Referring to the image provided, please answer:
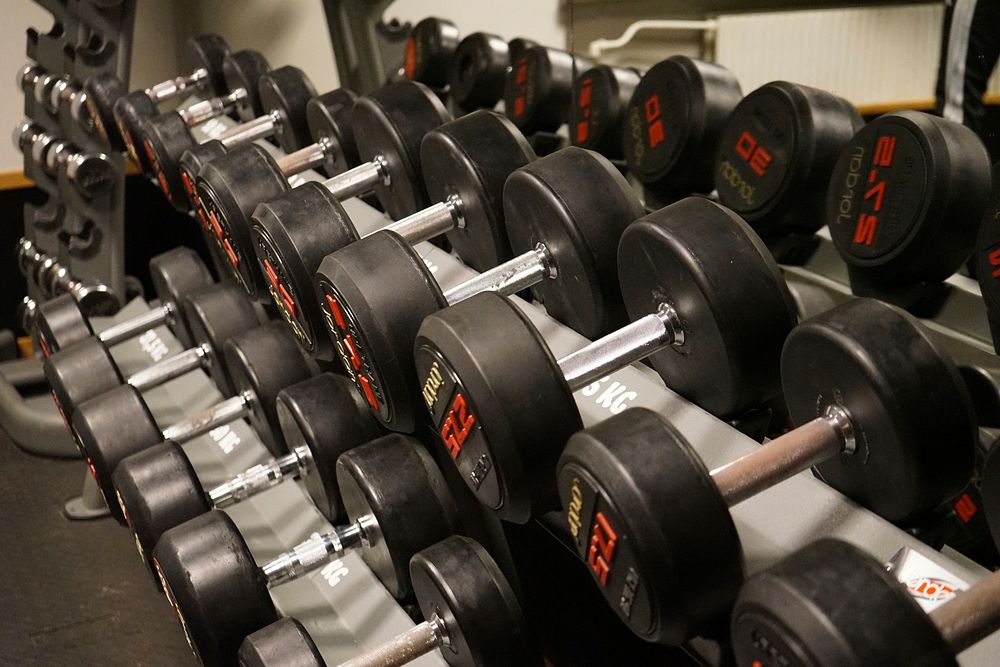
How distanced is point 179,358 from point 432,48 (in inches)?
30.3

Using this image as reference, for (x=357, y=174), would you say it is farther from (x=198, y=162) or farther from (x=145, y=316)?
(x=145, y=316)

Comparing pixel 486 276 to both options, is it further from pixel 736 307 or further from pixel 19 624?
pixel 19 624

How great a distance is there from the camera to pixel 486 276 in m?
1.04

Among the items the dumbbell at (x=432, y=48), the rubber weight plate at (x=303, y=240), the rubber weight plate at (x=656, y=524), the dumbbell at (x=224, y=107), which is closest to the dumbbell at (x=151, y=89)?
the dumbbell at (x=224, y=107)

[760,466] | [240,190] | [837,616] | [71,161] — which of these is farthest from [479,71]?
[837,616]

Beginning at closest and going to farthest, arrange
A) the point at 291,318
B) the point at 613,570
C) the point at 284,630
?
the point at 613,570, the point at 284,630, the point at 291,318

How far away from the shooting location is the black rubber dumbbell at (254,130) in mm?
1650

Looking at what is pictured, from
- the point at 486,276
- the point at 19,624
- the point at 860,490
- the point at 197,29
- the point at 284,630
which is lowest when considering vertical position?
the point at 19,624

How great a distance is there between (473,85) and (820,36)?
639mm

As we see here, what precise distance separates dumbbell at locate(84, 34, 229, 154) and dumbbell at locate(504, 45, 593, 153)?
0.71 meters

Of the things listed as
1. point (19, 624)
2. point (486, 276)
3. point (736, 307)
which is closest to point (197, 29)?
point (19, 624)

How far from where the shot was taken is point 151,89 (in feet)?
6.61

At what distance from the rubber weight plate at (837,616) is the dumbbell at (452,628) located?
362 mm

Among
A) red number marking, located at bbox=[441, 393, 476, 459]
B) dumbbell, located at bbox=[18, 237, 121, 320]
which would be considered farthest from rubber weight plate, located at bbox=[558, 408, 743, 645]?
dumbbell, located at bbox=[18, 237, 121, 320]
